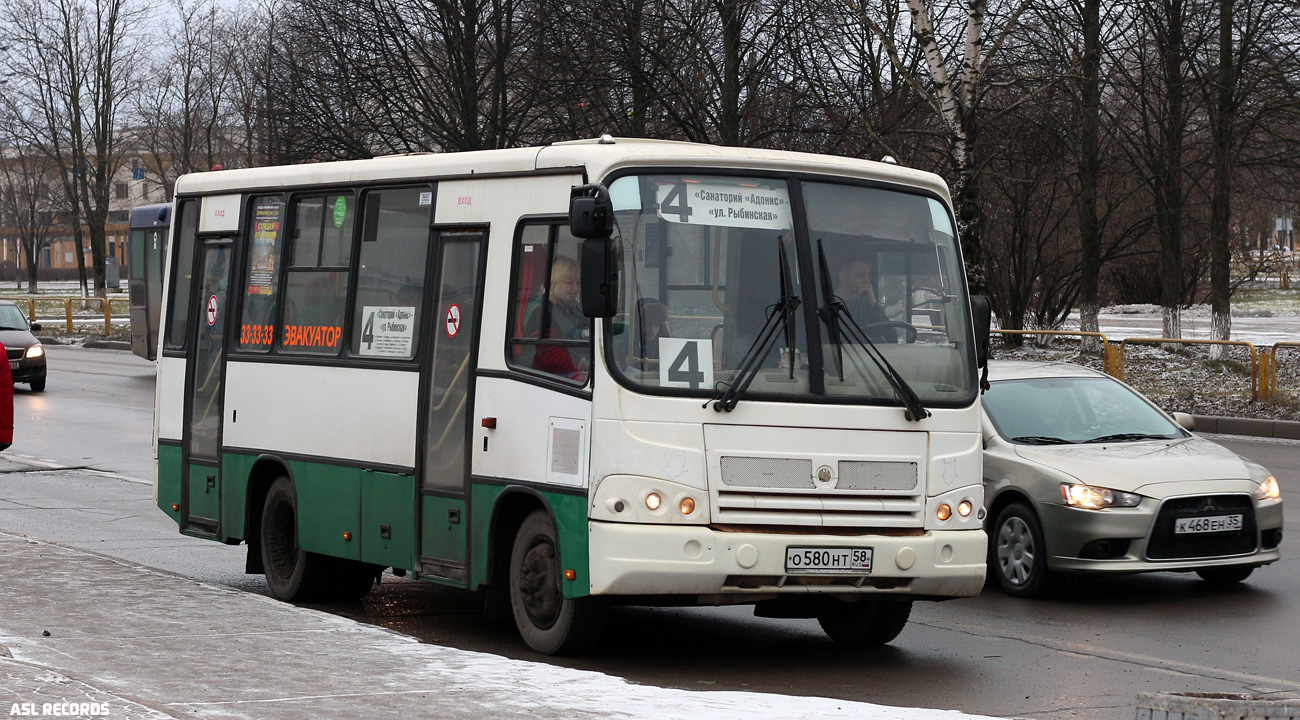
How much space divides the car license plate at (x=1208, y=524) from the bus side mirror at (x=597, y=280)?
14.1 feet

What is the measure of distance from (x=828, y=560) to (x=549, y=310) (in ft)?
Answer: 6.11

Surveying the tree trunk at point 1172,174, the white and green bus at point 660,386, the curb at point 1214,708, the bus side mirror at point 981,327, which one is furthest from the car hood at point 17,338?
the curb at point 1214,708

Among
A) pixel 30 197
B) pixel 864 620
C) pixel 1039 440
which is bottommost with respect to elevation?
pixel 864 620

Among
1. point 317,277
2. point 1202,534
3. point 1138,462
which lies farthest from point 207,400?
point 1202,534

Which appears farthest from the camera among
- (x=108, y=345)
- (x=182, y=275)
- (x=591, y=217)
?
(x=108, y=345)

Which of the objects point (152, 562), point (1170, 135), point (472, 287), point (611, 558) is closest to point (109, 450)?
point (152, 562)

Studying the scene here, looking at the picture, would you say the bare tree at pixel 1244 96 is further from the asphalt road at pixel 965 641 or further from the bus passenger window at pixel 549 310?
the bus passenger window at pixel 549 310

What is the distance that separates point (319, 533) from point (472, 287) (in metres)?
2.10

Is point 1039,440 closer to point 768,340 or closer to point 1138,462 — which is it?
point 1138,462

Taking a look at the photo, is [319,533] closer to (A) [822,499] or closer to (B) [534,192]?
(B) [534,192]

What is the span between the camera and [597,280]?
7.47 metres

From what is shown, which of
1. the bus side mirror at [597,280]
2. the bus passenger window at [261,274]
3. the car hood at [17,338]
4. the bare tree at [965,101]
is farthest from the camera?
the car hood at [17,338]

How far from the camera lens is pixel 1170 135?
97.0 ft

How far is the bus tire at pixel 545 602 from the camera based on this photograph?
790 centimetres
